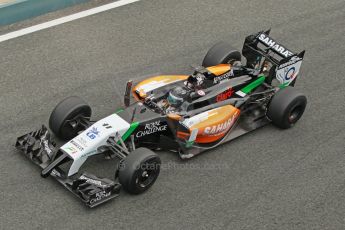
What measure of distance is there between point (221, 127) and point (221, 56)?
63.8 inches

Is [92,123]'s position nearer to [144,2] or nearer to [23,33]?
[23,33]

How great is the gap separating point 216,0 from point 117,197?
6.21 metres

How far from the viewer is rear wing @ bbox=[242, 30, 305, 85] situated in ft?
29.2

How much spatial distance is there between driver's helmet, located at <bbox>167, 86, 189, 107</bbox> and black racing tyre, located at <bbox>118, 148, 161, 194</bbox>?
114 centimetres

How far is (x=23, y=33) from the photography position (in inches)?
434

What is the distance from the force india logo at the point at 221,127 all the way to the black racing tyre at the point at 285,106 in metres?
0.57

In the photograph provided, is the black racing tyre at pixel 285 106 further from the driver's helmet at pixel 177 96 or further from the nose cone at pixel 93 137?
the nose cone at pixel 93 137

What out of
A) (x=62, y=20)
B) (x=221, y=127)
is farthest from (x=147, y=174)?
(x=62, y=20)

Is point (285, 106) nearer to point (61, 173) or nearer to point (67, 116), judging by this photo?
point (67, 116)

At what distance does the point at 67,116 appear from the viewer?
26.1 feet

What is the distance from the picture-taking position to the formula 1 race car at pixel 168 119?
23.9 ft

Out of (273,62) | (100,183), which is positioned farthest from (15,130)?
(273,62)

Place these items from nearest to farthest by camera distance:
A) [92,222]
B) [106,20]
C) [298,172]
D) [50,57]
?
[92,222] < [298,172] < [50,57] < [106,20]

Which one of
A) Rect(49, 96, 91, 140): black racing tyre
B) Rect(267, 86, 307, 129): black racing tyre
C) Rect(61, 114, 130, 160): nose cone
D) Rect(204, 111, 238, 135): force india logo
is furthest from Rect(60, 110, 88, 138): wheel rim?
Rect(267, 86, 307, 129): black racing tyre
